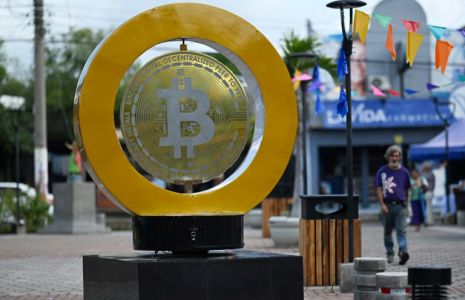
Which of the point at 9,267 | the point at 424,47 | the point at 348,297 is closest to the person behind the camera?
the point at 348,297

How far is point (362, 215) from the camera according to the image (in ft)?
104

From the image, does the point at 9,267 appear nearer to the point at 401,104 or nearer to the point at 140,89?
the point at 140,89

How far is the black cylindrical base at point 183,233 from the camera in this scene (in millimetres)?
7895

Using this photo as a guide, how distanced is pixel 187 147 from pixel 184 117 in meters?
0.31

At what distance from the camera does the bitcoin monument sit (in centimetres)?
779

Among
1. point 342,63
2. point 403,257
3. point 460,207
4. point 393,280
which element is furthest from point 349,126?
point 460,207

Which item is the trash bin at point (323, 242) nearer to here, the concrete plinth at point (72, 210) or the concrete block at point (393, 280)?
the concrete block at point (393, 280)

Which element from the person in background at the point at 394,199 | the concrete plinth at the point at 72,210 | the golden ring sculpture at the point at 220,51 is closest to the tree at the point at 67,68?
the concrete plinth at the point at 72,210

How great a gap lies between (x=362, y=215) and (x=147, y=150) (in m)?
24.5

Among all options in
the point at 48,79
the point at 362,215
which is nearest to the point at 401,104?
the point at 362,215

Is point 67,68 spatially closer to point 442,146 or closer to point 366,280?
point 442,146

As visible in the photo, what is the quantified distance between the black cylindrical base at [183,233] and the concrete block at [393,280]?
1545 millimetres

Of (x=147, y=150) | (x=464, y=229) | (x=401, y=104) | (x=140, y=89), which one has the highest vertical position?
(x=401, y=104)

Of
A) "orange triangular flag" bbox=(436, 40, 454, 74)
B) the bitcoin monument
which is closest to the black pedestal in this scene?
the bitcoin monument
